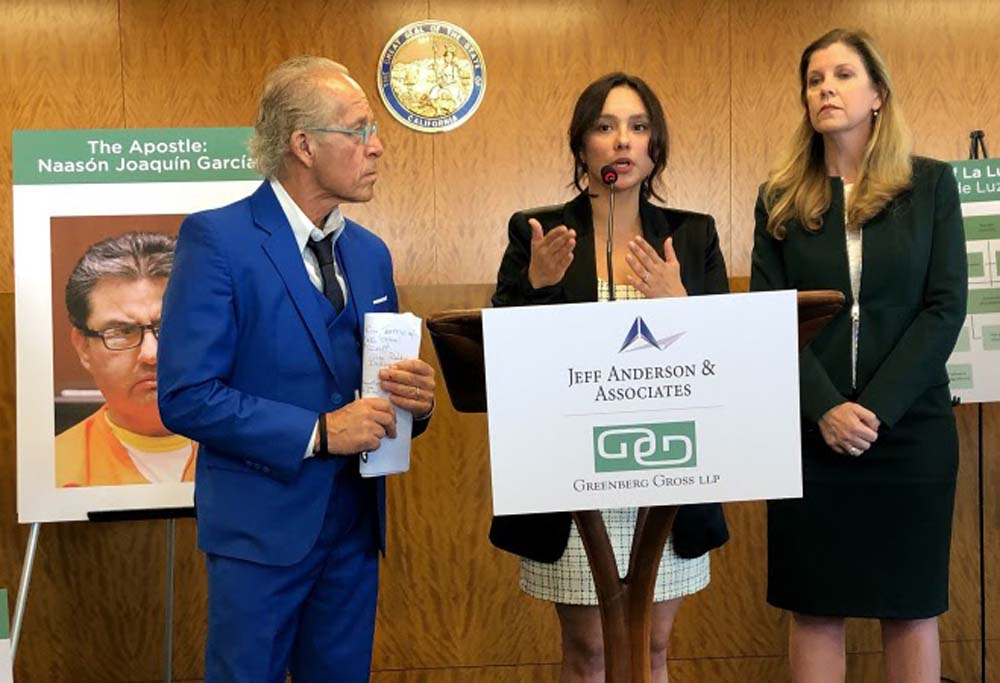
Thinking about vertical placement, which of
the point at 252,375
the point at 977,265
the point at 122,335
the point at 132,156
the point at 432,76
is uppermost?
the point at 432,76

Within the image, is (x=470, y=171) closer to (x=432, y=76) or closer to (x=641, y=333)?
(x=432, y=76)

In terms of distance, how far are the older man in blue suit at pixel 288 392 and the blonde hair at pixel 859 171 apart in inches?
41.3

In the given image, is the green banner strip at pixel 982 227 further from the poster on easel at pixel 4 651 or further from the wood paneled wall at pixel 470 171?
the poster on easel at pixel 4 651

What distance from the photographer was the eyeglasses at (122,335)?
11.0ft

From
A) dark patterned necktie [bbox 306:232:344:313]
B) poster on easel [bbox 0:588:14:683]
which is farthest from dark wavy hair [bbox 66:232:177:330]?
dark patterned necktie [bbox 306:232:344:313]

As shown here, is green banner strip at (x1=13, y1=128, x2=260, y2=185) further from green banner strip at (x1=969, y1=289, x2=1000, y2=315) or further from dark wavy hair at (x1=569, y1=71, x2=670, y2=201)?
green banner strip at (x1=969, y1=289, x2=1000, y2=315)

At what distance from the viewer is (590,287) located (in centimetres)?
242

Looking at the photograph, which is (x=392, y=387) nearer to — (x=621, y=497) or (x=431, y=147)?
(x=621, y=497)

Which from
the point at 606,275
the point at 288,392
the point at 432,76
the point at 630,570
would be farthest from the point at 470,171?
the point at 630,570

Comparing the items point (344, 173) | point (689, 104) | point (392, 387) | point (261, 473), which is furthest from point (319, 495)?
point (689, 104)

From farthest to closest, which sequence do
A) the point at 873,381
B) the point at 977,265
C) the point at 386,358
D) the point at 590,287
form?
1. the point at 977,265
2. the point at 873,381
3. the point at 590,287
4. the point at 386,358

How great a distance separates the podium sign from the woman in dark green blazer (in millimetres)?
931

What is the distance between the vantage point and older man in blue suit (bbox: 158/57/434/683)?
2.04m

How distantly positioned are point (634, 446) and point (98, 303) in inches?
87.3
